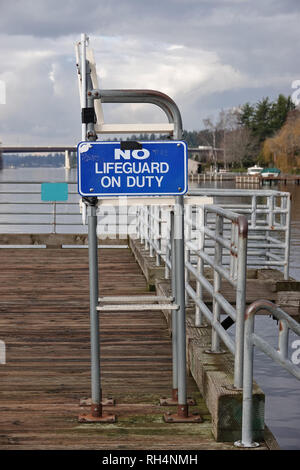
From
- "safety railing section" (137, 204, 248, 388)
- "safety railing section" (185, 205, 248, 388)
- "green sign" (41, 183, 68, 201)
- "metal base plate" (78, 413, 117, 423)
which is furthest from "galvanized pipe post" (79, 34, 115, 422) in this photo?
"green sign" (41, 183, 68, 201)

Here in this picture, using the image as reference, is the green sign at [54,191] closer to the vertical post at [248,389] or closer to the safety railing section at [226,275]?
the safety railing section at [226,275]

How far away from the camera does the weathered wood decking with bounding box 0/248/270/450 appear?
12.3 ft

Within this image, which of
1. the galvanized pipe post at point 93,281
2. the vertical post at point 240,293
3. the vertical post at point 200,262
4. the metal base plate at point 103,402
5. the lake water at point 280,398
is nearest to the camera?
the vertical post at point 240,293

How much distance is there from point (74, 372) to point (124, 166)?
194cm

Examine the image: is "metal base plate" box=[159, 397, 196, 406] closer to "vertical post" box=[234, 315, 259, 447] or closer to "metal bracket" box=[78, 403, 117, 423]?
"metal bracket" box=[78, 403, 117, 423]

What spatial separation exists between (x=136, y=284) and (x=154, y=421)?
522cm

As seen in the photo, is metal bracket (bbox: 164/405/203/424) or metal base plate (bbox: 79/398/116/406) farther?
metal base plate (bbox: 79/398/116/406)

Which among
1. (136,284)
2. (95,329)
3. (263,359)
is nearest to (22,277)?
(136,284)

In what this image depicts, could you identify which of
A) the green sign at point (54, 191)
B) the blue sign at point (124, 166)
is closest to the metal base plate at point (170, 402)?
the blue sign at point (124, 166)

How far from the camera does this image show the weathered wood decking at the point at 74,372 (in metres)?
3.75

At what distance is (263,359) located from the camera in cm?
1095

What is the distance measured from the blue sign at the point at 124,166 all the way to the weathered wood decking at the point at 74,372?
134cm

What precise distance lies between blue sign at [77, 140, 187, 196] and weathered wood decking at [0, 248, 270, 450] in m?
1.34
